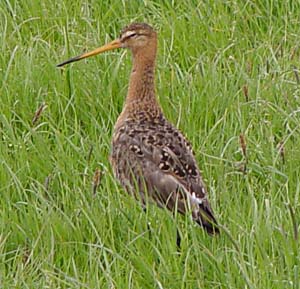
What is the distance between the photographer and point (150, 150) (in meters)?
5.46

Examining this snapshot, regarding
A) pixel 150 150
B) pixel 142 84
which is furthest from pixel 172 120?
pixel 150 150

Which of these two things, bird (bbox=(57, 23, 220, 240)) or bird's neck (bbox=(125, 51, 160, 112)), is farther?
bird's neck (bbox=(125, 51, 160, 112))

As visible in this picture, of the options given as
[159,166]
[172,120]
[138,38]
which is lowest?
[172,120]

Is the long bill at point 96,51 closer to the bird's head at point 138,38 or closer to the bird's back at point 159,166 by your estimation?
the bird's head at point 138,38

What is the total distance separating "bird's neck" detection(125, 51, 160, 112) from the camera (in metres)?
5.86

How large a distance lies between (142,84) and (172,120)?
1.03 ft

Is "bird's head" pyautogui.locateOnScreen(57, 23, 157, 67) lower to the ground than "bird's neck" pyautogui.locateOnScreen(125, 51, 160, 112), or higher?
higher

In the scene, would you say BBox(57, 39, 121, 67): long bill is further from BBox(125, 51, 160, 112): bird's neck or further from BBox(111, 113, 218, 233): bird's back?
BBox(111, 113, 218, 233): bird's back

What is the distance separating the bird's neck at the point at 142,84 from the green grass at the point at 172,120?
0.67ft

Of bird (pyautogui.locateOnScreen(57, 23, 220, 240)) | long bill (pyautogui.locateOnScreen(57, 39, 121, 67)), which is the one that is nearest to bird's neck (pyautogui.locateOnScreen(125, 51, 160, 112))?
bird (pyautogui.locateOnScreen(57, 23, 220, 240))

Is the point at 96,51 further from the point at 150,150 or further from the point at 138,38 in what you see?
the point at 150,150

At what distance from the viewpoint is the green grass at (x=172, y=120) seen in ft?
15.6

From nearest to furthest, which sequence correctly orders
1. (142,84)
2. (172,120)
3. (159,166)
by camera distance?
(159,166)
(142,84)
(172,120)

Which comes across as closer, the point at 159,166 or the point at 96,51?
the point at 159,166
